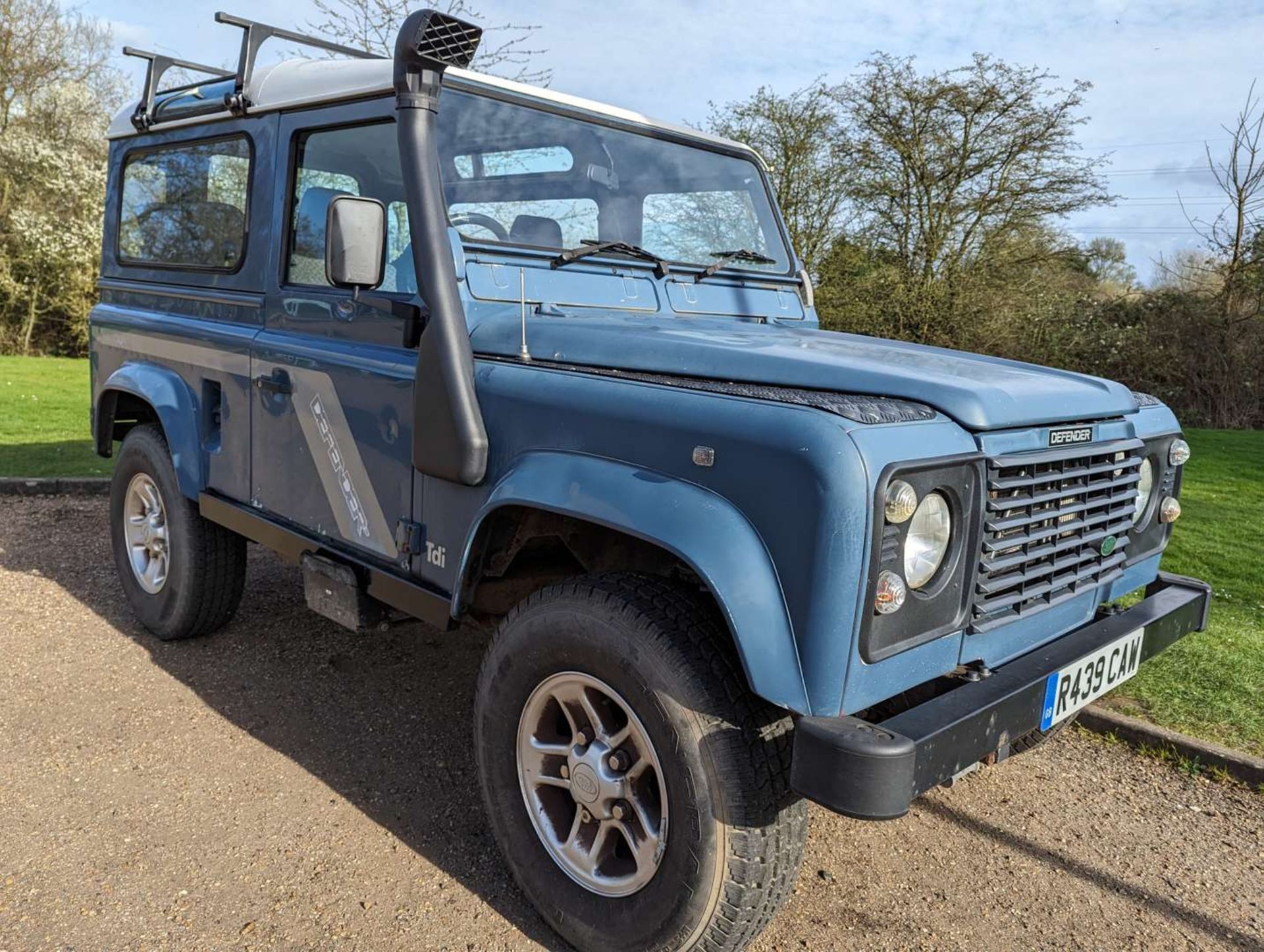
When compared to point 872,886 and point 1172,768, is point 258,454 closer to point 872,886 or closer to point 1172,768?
point 872,886

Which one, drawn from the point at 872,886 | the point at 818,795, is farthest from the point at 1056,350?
the point at 818,795

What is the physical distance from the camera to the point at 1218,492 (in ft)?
27.5

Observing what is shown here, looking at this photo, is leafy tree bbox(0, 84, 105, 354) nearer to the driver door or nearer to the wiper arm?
the driver door

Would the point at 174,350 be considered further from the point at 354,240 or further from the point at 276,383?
the point at 354,240

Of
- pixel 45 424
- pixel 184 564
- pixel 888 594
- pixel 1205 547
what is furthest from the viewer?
pixel 45 424

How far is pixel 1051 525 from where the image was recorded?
2.42 meters

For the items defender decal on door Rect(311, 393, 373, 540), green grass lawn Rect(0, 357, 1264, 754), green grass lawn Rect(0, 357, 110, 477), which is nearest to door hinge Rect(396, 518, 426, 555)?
defender decal on door Rect(311, 393, 373, 540)

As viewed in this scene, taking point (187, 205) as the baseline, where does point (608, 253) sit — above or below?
below

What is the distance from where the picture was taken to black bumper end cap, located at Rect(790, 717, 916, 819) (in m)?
1.88

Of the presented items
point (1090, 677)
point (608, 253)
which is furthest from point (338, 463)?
point (1090, 677)

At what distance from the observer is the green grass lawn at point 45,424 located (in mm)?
8055

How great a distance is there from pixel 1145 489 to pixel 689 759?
1.79 m

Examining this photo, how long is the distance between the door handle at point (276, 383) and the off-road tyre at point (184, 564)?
38.3 inches

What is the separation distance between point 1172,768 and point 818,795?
7.85 ft
